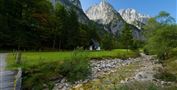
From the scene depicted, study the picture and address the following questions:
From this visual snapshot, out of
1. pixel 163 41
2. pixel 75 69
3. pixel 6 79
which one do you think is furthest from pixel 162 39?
pixel 6 79

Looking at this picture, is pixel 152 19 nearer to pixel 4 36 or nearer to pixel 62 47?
pixel 62 47

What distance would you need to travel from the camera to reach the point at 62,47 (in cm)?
5734

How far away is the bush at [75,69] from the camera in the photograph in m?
21.1

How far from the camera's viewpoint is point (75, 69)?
69.7ft

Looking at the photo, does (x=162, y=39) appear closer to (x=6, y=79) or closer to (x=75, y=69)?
(x=75, y=69)

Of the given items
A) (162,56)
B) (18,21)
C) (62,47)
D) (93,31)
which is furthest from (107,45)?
(18,21)

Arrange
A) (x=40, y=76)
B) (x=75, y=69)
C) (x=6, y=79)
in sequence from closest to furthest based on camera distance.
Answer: (x=6, y=79)
(x=40, y=76)
(x=75, y=69)

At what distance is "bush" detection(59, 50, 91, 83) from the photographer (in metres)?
21.1

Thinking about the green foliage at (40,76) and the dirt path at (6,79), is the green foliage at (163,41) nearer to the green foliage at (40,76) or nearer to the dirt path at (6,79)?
the green foliage at (40,76)

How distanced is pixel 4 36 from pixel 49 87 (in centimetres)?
2416

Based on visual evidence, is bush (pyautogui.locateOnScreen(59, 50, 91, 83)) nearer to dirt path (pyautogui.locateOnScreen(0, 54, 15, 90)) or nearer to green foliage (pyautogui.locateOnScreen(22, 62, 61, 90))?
green foliage (pyautogui.locateOnScreen(22, 62, 61, 90))

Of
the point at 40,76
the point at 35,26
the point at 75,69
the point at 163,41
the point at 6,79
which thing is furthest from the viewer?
the point at 163,41

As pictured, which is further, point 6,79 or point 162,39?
point 162,39

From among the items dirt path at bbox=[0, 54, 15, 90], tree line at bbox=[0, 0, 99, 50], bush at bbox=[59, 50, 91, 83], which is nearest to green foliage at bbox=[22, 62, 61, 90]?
bush at bbox=[59, 50, 91, 83]
